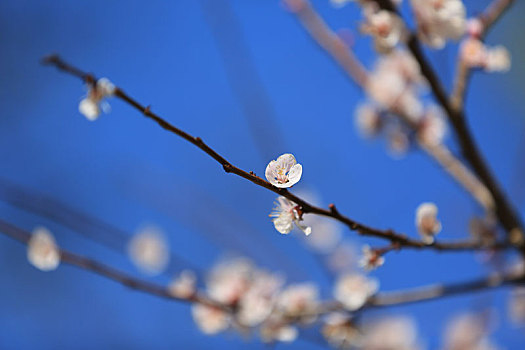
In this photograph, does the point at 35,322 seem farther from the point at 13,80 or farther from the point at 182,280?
the point at 182,280

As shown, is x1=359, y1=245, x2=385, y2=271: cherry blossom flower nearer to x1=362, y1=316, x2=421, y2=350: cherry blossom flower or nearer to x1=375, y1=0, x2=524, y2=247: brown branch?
x1=375, y1=0, x2=524, y2=247: brown branch

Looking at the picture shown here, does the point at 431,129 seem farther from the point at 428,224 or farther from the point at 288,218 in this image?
the point at 288,218

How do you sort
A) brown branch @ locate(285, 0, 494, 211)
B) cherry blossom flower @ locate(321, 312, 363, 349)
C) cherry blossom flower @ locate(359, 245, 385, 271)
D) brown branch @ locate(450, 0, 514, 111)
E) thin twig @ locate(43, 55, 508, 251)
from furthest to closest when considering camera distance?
brown branch @ locate(285, 0, 494, 211) < cherry blossom flower @ locate(321, 312, 363, 349) < brown branch @ locate(450, 0, 514, 111) < cherry blossom flower @ locate(359, 245, 385, 271) < thin twig @ locate(43, 55, 508, 251)

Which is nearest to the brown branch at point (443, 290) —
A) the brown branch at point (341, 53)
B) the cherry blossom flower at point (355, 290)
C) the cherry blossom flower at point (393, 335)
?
the cherry blossom flower at point (355, 290)

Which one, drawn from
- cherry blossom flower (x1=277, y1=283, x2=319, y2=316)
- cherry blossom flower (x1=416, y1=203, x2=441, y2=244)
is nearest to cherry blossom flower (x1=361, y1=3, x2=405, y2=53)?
cherry blossom flower (x1=416, y1=203, x2=441, y2=244)

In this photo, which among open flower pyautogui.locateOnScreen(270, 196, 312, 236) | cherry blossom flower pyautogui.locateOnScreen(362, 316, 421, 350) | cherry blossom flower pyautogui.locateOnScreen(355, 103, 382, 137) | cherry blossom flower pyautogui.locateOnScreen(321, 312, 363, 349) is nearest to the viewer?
open flower pyautogui.locateOnScreen(270, 196, 312, 236)

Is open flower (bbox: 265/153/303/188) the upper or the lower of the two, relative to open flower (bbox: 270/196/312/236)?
upper
